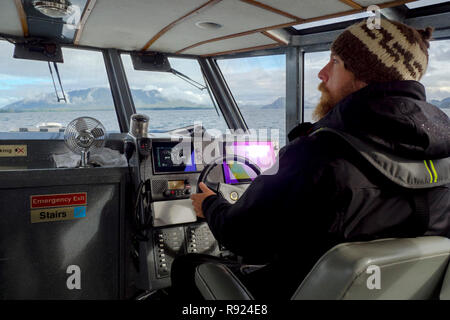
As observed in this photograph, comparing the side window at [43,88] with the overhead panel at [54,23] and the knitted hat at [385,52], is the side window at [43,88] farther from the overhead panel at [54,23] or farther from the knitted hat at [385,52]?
the knitted hat at [385,52]

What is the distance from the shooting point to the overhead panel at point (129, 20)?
2768 millimetres

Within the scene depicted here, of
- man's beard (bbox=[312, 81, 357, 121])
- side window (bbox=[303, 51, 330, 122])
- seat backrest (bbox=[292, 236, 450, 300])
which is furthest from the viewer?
side window (bbox=[303, 51, 330, 122])

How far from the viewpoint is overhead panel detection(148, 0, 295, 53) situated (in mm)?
2824

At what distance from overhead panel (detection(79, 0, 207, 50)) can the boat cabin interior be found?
0.02 m

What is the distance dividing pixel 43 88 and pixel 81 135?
9.51 ft

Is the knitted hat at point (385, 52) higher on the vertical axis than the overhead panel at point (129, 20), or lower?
lower

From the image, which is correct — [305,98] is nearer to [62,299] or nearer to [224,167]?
[224,167]

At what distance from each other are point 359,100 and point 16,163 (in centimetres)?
225

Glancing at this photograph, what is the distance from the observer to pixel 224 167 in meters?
1.90

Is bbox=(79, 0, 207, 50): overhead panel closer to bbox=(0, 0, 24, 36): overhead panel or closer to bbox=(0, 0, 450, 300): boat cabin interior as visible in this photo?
bbox=(0, 0, 450, 300): boat cabin interior

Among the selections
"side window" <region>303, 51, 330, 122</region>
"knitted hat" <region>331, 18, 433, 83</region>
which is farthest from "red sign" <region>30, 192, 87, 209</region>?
"side window" <region>303, 51, 330, 122</region>

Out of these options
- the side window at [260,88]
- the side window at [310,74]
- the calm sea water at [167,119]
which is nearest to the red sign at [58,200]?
the calm sea water at [167,119]

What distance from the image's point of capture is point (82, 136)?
155 cm

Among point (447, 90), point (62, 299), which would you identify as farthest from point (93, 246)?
point (447, 90)
